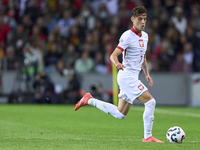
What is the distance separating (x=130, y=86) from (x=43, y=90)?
10724 mm

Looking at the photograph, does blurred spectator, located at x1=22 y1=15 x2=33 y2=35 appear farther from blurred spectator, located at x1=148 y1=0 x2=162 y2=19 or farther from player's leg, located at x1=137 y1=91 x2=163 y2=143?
player's leg, located at x1=137 y1=91 x2=163 y2=143

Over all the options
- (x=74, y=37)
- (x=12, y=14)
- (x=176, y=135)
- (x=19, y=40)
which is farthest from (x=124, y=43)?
(x=12, y=14)

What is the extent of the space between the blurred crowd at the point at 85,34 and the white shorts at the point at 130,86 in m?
10.4

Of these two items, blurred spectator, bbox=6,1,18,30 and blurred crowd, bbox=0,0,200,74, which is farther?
blurred spectator, bbox=6,1,18,30

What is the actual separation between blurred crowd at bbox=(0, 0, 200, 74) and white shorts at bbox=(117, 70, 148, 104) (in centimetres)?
1039

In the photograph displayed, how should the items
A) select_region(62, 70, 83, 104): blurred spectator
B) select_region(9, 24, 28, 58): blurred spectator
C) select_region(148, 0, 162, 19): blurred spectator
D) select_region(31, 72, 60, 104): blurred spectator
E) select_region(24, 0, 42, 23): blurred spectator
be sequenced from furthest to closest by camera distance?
select_region(148, 0, 162, 19): blurred spectator < select_region(24, 0, 42, 23): blurred spectator < select_region(9, 24, 28, 58): blurred spectator < select_region(62, 70, 83, 104): blurred spectator < select_region(31, 72, 60, 104): blurred spectator

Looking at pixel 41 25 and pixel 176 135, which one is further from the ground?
pixel 41 25

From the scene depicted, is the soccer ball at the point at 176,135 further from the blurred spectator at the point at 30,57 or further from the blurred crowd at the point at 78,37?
the blurred spectator at the point at 30,57

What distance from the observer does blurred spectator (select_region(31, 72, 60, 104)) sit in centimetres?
1764

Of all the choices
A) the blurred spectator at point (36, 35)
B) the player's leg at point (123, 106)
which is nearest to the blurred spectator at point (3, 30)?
Answer: the blurred spectator at point (36, 35)

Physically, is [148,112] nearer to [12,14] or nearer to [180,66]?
[180,66]

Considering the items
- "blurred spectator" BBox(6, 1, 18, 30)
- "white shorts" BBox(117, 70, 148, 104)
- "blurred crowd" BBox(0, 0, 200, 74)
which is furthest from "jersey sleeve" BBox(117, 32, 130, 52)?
"blurred spectator" BBox(6, 1, 18, 30)

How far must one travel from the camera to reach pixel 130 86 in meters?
7.48

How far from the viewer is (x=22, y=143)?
7.03m
